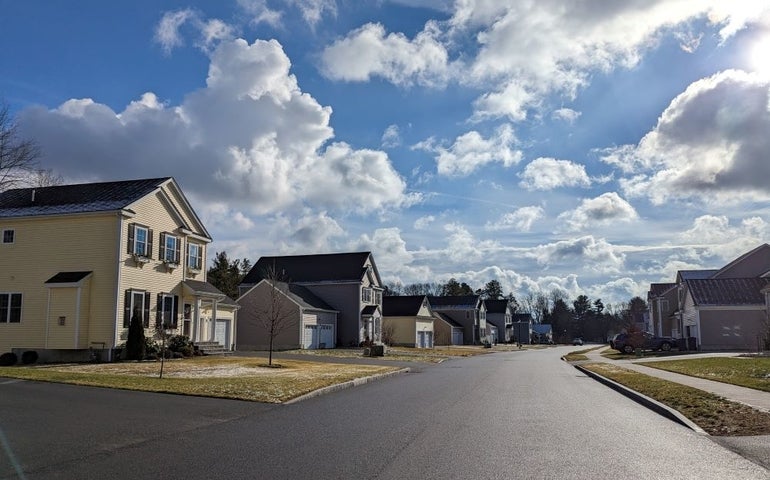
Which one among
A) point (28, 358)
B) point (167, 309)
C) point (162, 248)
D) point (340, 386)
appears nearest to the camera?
point (340, 386)

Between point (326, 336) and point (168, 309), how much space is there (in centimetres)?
2375

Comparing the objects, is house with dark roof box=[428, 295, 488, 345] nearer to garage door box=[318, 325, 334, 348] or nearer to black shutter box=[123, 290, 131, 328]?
garage door box=[318, 325, 334, 348]

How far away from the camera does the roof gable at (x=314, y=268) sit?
58.7 meters

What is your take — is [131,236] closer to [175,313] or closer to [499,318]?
[175,313]

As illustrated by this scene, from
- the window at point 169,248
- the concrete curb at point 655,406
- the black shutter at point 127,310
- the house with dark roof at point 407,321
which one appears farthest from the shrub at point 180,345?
the house with dark roof at point 407,321

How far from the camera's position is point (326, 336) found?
5572 cm

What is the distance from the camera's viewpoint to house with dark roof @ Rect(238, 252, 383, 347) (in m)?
57.6

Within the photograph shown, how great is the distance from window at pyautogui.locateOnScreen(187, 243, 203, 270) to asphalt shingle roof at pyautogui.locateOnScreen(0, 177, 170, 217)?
483cm

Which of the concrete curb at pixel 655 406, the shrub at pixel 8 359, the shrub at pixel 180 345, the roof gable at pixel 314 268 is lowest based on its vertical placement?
the concrete curb at pixel 655 406

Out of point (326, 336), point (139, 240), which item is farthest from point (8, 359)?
point (326, 336)

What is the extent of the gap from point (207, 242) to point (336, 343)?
22823 millimetres

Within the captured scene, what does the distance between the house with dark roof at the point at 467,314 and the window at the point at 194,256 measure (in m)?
60.7

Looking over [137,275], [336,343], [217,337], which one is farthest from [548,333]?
[137,275]

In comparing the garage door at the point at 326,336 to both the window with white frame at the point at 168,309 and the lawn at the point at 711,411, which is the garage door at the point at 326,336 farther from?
the lawn at the point at 711,411
